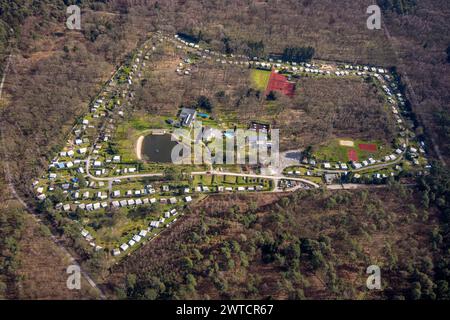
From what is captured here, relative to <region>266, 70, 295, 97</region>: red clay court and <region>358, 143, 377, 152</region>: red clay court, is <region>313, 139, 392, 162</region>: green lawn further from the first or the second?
<region>266, 70, 295, 97</region>: red clay court

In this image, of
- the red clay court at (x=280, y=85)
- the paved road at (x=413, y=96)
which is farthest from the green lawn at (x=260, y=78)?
the paved road at (x=413, y=96)

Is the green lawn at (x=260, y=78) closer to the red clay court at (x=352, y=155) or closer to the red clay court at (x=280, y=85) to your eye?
the red clay court at (x=280, y=85)

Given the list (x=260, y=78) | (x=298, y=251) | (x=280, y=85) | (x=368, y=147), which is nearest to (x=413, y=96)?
(x=368, y=147)

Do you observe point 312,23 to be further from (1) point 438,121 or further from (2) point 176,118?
(2) point 176,118

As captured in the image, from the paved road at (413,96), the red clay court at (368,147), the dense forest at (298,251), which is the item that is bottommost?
the dense forest at (298,251)

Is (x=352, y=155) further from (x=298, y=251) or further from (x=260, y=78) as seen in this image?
(x=260, y=78)
